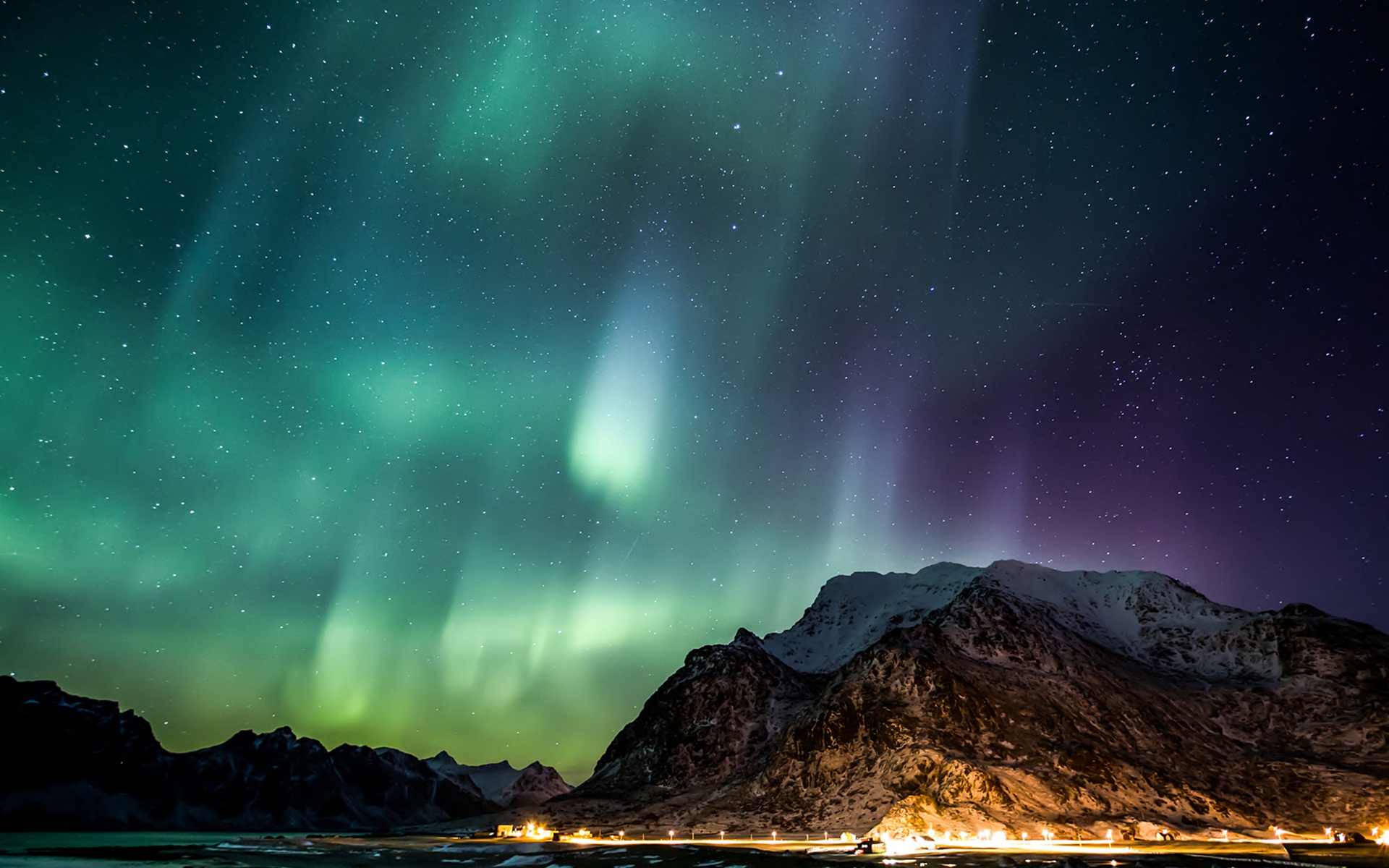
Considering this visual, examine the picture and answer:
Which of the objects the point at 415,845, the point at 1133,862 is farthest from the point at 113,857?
the point at 1133,862

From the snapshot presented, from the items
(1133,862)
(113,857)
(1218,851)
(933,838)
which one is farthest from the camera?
(933,838)

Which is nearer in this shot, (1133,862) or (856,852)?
(1133,862)

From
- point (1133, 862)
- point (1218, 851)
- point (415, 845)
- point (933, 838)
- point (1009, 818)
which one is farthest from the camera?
point (415, 845)

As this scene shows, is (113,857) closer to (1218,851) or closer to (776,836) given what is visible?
(776,836)

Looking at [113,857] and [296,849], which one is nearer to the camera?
[113,857]

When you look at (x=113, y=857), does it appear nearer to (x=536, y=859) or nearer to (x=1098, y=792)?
(x=536, y=859)

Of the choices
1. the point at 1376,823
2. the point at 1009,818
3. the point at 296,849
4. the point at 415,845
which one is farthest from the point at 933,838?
the point at 296,849

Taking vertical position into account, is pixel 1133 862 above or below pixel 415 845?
above

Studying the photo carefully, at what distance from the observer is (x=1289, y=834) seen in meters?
180

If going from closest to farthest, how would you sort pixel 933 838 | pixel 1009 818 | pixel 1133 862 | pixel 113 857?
pixel 1133 862
pixel 113 857
pixel 933 838
pixel 1009 818

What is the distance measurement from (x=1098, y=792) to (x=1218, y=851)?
73.4 m

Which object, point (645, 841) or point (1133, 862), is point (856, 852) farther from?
point (645, 841)

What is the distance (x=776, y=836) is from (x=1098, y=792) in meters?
78.8

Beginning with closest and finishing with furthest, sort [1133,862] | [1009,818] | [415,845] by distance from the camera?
1. [1133,862]
2. [1009,818]
3. [415,845]
